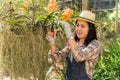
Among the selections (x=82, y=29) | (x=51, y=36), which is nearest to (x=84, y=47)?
(x=82, y=29)

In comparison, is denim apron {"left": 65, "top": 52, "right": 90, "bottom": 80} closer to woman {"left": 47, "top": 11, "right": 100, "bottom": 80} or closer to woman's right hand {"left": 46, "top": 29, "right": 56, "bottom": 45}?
woman {"left": 47, "top": 11, "right": 100, "bottom": 80}

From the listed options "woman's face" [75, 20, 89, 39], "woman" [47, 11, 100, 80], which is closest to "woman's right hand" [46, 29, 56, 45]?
"woman" [47, 11, 100, 80]

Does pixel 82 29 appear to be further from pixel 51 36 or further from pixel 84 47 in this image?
pixel 51 36

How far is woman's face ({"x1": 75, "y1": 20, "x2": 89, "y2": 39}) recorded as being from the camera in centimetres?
314

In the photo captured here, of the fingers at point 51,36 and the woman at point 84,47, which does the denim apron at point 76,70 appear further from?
the fingers at point 51,36

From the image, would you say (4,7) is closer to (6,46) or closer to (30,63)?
(6,46)

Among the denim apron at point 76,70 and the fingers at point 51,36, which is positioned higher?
the fingers at point 51,36

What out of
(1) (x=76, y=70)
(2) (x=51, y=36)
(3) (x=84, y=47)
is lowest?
(1) (x=76, y=70)

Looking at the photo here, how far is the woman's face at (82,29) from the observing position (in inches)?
124

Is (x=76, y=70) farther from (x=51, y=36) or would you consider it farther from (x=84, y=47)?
(x=51, y=36)

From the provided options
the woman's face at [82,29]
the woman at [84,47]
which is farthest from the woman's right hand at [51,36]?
the woman's face at [82,29]

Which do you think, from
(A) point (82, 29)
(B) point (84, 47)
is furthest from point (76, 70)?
(A) point (82, 29)

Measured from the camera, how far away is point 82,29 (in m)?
3.14

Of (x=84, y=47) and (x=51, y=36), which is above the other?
(x=51, y=36)
